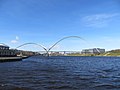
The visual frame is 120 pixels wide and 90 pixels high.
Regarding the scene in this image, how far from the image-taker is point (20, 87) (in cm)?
2569

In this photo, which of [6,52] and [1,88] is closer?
[1,88]

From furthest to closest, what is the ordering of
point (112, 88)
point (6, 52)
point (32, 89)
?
point (6, 52), point (112, 88), point (32, 89)

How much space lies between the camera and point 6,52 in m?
144

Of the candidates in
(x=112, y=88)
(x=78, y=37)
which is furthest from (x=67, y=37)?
(x=112, y=88)

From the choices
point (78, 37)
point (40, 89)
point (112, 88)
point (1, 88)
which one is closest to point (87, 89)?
point (112, 88)

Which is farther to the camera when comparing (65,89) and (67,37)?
(67,37)

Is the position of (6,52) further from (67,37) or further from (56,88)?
(56,88)

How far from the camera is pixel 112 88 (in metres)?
26.0

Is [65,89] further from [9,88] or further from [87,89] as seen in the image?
[9,88]

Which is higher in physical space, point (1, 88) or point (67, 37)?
point (67, 37)

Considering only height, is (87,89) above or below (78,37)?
below

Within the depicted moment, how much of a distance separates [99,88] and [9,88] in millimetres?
10123

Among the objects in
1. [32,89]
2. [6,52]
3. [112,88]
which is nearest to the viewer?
[32,89]

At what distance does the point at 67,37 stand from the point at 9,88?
421ft
